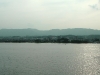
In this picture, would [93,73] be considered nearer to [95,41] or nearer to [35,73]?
[35,73]

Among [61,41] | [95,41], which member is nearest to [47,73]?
[61,41]

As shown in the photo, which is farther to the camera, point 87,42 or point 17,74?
point 87,42

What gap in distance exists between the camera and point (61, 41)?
6161 inches

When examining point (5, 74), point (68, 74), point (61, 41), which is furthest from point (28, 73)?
point (61, 41)

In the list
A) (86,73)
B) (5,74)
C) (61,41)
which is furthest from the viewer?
(61,41)

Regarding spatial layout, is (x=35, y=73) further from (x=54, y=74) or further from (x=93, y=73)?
(x=93, y=73)

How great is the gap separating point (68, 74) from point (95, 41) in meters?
139

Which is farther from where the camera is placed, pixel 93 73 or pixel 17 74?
pixel 93 73

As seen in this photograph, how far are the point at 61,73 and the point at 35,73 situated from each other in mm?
3530

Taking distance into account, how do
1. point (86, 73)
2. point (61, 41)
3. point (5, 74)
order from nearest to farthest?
1. point (5, 74)
2. point (86, 73)
3. point (61, 41)

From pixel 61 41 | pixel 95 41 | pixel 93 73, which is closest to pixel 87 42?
pixel 95 41

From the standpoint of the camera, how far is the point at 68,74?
90.4 feet

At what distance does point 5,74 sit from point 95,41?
14246 cm

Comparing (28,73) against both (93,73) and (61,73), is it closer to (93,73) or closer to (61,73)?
(61,73)
